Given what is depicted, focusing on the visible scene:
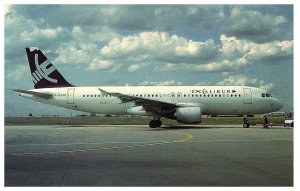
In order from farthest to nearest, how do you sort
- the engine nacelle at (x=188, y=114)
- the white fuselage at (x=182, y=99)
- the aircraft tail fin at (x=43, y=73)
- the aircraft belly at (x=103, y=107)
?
1. the aircraft tail fin at (x=43, y=73)
2. the aircraft belly at (x=103, y=107)
3. the white fuselage at (x=182, y=99)
4. the engine nacelle at (x=188, y=114)

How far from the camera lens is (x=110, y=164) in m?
10.7

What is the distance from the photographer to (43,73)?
34094 mm

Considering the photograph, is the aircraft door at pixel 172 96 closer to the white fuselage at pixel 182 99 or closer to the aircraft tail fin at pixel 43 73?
the white fuselage at pixel 182 99

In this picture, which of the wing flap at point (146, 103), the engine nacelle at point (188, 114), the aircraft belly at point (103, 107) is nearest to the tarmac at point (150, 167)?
the engine nacelle at point (188, 114)

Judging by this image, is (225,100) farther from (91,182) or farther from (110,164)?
(91,182)

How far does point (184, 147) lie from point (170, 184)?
697cm

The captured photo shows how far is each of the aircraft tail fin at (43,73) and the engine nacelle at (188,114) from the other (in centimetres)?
1256

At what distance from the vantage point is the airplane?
28938 mm

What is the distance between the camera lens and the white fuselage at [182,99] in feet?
100

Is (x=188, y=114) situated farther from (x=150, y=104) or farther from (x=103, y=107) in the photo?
(x=103, y=107)

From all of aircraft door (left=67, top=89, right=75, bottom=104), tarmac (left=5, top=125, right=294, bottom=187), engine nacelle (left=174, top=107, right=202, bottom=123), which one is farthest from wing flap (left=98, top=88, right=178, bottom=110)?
tarmac (left=5, top=125, right=294, bottom=187)

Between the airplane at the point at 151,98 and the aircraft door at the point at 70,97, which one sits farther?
the aircraft door at the point at 70,97

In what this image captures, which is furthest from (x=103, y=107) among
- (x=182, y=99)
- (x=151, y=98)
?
(x=182, y=99)
